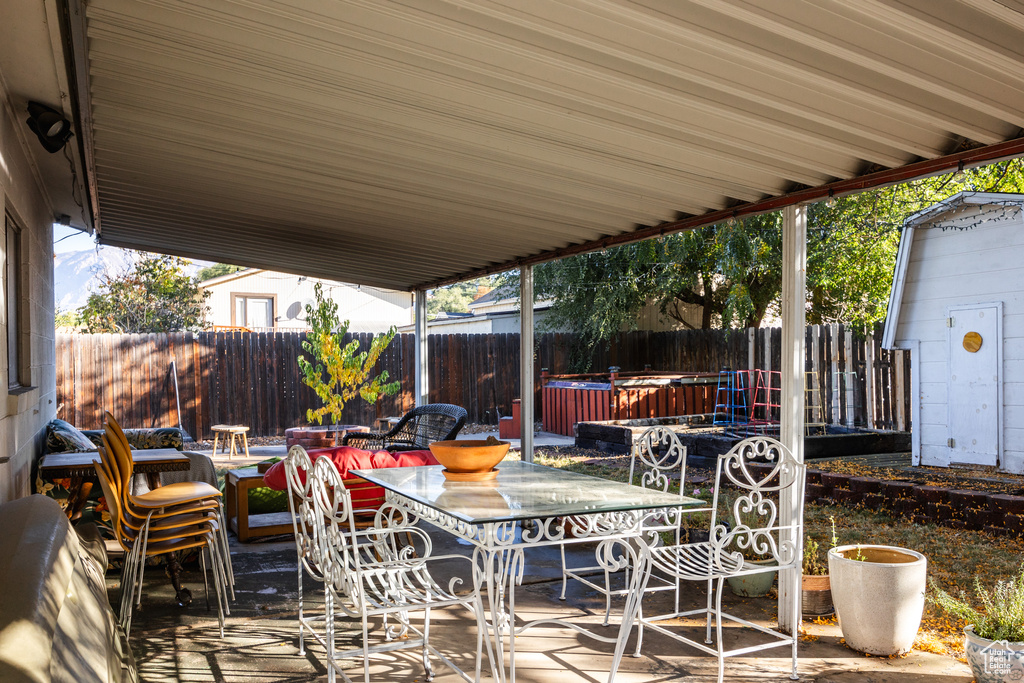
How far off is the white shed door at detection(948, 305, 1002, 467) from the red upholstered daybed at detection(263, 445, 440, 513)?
616 cm

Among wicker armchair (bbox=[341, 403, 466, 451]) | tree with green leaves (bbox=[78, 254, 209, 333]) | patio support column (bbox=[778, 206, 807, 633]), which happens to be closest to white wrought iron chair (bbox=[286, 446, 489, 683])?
patio support column (bbox=[778, 206, 807, 633])

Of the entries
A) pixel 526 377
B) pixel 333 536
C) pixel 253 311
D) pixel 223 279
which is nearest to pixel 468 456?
pixel 333 536

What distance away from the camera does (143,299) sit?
18.5 metres

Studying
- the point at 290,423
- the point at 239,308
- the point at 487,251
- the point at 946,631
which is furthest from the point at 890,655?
the point at 239,308

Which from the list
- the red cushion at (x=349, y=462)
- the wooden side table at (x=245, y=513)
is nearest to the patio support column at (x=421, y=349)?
the wooden side table at (x=245, y=513)

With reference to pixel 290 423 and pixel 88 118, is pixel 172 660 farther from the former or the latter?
pixel 290 423

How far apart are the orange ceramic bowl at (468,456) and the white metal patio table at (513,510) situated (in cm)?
8

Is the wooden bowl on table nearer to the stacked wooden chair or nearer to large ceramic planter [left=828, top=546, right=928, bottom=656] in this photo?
the stacked wooden chair

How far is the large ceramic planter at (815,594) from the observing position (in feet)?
14.0

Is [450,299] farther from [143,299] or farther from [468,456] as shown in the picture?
[468,456]

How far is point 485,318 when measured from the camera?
21.8m

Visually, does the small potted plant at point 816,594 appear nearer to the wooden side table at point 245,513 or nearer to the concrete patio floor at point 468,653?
the concrete patio floor at point 468,653

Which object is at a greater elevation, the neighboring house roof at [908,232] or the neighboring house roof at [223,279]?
the neighboring house roof at [223,279]

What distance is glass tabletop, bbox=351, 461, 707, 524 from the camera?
2955 mm
